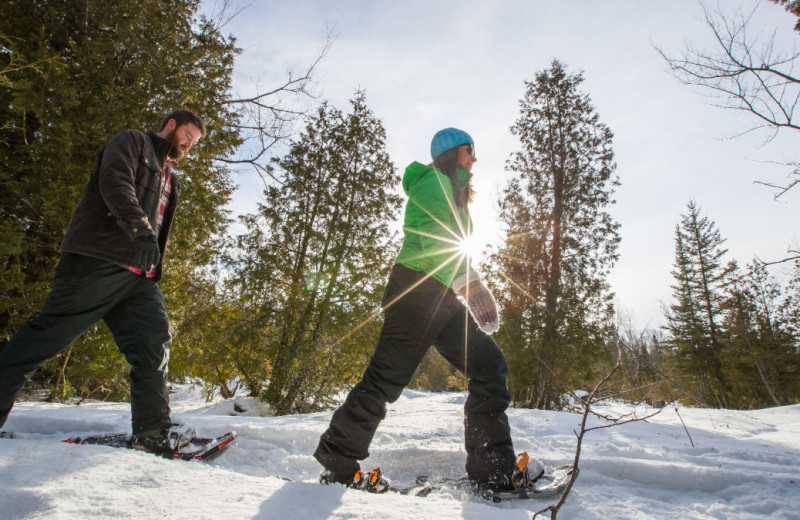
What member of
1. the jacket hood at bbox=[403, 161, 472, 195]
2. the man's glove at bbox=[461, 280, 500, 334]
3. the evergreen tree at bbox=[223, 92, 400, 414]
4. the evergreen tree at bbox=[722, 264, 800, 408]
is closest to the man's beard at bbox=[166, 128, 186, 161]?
the jacket hood at bbox=[403, 161, 472, 195]

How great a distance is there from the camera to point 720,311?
22.2m

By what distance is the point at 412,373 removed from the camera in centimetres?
195

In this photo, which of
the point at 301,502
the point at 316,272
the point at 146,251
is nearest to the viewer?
the point at 301,502

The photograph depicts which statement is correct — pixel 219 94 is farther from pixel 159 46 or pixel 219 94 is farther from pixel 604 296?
pixel 604 296

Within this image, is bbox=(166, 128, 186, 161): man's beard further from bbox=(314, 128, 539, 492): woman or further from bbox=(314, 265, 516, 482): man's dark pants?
bbox=(314, 265, 516, 482): man's dark pants

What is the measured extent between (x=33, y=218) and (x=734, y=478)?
255 inches

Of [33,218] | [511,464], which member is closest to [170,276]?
[33,218]

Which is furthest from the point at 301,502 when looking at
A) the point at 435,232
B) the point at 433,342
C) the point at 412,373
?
the point at 435,232

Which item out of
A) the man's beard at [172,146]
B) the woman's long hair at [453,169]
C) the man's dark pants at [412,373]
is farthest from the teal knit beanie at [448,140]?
the man's beard at [172,146]

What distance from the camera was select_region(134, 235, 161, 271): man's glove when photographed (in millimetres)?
1870

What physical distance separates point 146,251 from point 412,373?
1.47 metres

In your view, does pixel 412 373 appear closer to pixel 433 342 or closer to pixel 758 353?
pixel 433 342

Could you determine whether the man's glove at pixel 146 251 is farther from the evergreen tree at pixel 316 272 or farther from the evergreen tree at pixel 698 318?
the evergreen tree at pixel 698 318

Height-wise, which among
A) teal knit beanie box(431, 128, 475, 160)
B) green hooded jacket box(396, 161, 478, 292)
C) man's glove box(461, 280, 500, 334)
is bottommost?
man's glove box(461, 280, 500, 334)
